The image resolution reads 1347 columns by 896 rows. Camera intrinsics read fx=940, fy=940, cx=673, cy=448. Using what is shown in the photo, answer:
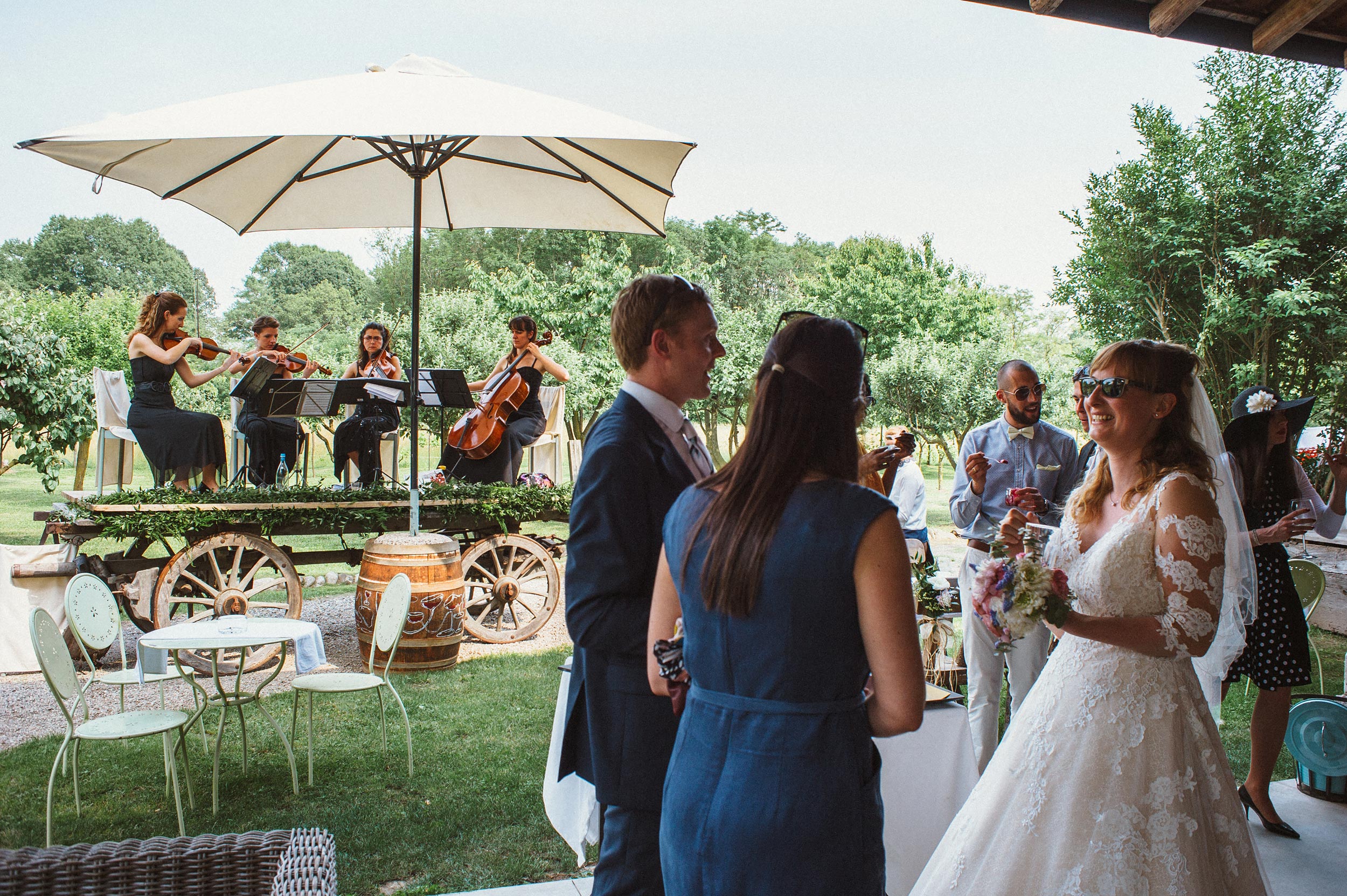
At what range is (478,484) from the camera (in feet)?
25.0

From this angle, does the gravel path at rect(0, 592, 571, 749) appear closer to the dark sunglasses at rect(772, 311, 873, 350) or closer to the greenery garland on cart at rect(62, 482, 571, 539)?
the greenery garland on cart at rect(62, 482, 571, 539)

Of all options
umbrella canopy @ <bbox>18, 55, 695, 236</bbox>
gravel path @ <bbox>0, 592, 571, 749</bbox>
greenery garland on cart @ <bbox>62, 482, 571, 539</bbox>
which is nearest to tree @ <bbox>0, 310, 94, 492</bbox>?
gravel path @ <bbox>0, 592, 571, 749</bbox>

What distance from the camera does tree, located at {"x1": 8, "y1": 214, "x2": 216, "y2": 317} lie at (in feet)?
116

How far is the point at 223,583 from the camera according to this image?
6.81 m

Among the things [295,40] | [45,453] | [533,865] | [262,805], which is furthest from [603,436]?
[295,40]

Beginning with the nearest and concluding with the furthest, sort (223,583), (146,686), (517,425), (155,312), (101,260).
A: 1. (223,583)
2. (146,686)
3. (155,312)
4. (517,425)
5. (101,260)

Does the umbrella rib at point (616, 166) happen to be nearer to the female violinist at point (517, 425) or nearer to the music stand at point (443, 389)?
the music stand at point (443, 389)

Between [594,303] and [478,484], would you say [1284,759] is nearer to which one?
[478,484]

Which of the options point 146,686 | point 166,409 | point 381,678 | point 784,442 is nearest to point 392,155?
point 166,409

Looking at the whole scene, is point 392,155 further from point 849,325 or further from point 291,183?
point 849,325

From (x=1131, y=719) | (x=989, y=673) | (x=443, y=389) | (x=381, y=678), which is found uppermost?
(x=443, y=389)

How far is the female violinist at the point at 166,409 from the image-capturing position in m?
7.03

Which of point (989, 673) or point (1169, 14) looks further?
point (989, 673)

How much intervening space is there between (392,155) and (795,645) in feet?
17.0
